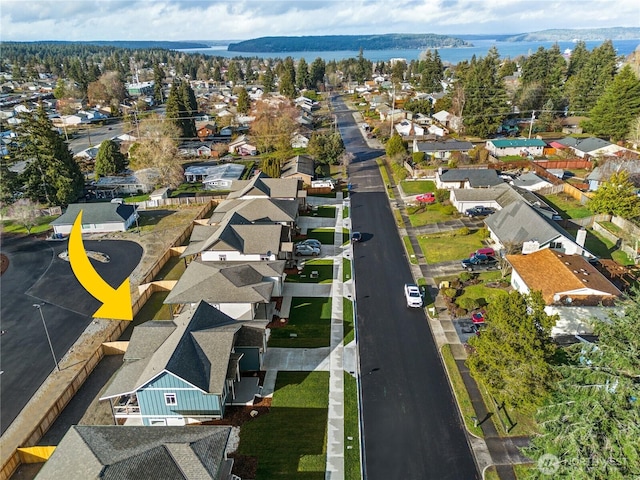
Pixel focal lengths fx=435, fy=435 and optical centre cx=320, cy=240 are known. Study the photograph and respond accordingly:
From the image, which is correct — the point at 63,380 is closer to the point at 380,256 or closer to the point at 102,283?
the point at 102,283

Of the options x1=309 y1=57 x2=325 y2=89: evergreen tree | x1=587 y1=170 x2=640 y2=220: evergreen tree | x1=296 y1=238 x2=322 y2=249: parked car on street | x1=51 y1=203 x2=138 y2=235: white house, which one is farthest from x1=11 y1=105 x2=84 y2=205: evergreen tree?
x1=309 y1=57 x2=325 y2=89: evergreen tree

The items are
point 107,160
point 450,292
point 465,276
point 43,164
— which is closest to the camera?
point 450,292

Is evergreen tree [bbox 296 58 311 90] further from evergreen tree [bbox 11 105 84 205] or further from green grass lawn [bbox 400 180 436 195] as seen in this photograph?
evergreen tree [bbox 11 105 84 205]

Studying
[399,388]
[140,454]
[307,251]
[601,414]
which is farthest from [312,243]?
[601,414]

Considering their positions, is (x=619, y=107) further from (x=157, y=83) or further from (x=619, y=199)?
(x=157, y=83)

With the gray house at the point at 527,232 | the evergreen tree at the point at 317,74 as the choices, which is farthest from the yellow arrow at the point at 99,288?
the evergreen tree at the point at 317,74

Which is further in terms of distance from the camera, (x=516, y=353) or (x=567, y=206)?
(x=567, y=206)
